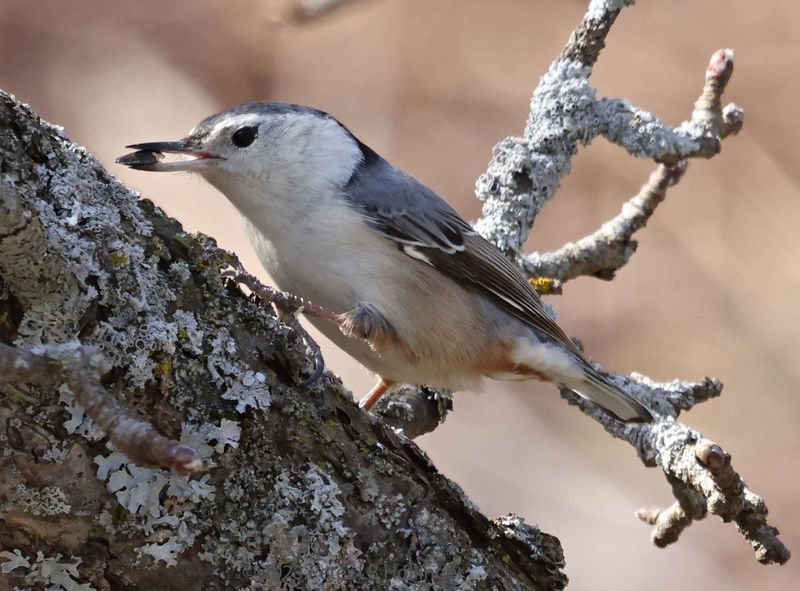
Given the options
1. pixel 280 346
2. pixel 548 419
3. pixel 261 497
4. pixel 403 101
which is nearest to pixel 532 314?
pixel 280 346

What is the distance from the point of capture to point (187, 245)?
1283 millimetres

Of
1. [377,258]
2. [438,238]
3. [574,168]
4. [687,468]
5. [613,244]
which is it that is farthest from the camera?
[574,168]

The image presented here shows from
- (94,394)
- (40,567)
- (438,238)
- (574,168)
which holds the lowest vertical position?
(40,567)

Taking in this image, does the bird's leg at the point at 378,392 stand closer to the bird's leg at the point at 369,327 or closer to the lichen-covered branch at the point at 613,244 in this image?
the bird's leg at the point at 369,327

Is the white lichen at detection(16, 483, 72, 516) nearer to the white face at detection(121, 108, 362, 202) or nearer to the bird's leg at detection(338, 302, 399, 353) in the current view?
the bird's leg at detection(338, 302, 399, 353)

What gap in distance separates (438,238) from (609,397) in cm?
49

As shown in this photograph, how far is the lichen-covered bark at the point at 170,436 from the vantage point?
106 centimetres

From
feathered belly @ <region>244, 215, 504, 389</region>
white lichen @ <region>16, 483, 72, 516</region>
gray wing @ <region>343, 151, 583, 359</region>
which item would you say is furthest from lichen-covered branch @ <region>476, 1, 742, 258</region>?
white lichen @ <region>16, 483, 72, 516</region>

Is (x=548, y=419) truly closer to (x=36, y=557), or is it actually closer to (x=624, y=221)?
(x=624, y=221)

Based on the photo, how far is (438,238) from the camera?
80.0 inches

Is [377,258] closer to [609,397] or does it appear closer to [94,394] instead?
[609,397]

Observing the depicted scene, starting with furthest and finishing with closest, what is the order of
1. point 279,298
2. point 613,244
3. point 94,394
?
point 613,244, point 279,298, point 94,394

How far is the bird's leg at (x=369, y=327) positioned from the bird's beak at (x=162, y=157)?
407 mm

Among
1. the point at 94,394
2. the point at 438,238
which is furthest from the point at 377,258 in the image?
the point at 94,394
